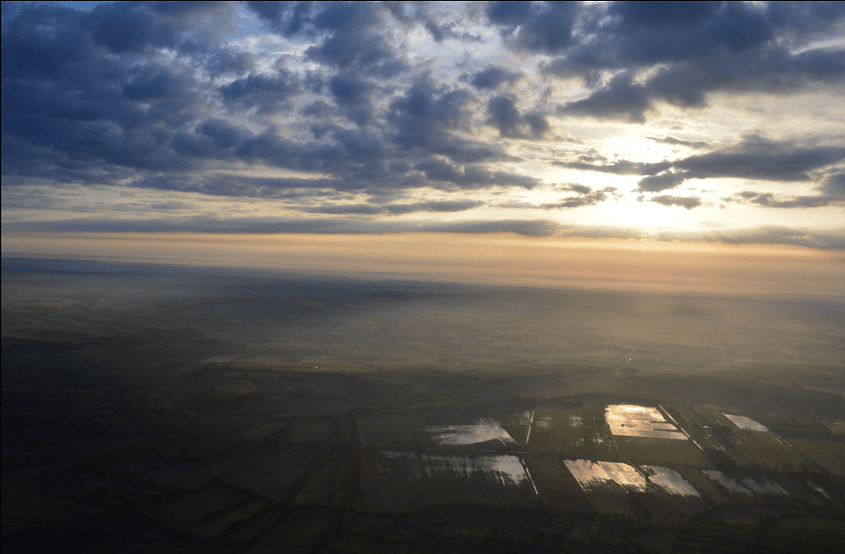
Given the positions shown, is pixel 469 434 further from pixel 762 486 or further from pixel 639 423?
pixel 762 486

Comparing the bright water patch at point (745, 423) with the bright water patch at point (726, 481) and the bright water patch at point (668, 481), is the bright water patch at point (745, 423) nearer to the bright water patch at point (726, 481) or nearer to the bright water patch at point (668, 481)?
the bright water patch at point (726, 481)

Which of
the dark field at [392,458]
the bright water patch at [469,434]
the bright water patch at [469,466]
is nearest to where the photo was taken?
the dark field at [392,458]

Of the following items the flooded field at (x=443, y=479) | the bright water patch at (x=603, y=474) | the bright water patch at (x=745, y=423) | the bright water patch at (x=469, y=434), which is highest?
the flooded field at (x=443, y=479)

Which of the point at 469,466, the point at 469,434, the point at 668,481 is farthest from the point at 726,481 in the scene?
the point at 469,434

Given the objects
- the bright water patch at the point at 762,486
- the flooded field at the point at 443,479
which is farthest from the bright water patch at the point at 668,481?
the flooded field at the point at 443,479

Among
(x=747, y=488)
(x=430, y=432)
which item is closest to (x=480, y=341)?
(x=430, y=432)

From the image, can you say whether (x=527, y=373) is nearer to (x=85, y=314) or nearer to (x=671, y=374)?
(x=671, y=374)
